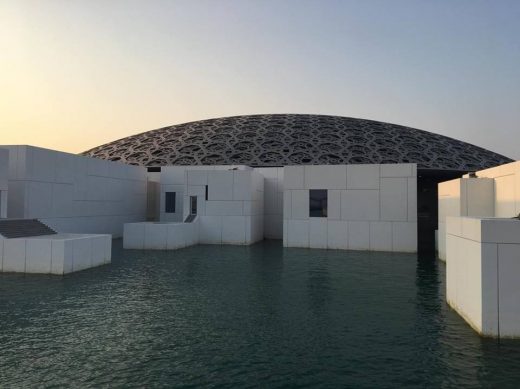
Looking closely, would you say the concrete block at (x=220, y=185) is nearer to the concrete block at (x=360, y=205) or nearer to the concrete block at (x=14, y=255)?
the concrete block at (x=360, y=205)

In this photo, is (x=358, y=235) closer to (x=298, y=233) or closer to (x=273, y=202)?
(x=298, y=233)

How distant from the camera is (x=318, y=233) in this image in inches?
954

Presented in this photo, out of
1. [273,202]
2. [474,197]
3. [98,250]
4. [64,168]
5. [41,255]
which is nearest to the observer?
[41,255]

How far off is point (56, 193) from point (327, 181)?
15.5 m

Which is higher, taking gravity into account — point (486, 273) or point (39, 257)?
point (486, 273)

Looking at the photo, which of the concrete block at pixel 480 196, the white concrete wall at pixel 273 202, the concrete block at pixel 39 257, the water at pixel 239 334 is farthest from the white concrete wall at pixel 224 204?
the concrete block at pixel 480 196

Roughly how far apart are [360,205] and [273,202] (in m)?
9.05

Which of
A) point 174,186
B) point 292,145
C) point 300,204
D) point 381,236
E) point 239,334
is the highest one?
point 292,145

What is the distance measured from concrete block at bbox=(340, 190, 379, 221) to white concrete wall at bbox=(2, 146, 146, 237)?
15.8 meters

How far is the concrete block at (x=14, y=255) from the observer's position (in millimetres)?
15164

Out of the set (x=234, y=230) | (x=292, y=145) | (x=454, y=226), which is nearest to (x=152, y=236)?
(x=234, y=230)

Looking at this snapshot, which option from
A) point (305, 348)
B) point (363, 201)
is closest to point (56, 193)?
point (363, 201)

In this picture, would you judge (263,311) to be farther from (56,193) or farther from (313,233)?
(56,193)

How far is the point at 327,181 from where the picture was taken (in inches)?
944
